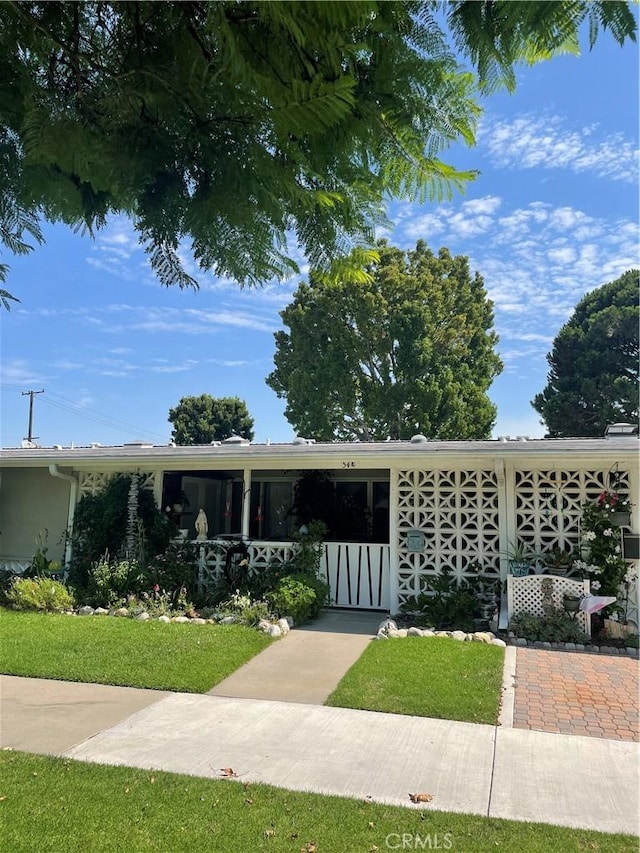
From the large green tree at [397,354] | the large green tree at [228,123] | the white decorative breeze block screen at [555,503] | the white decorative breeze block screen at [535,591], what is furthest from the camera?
the large green tree at [397,354]

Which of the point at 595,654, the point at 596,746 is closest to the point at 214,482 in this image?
the point at 595,654

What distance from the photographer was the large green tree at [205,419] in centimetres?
4044

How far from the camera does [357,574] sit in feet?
33.1

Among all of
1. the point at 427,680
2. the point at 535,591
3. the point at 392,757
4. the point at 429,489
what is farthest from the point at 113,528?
the point at 392,757

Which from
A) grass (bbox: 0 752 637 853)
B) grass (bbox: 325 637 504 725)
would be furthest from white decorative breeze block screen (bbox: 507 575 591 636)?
grass (bbox: 0 752 637 853)

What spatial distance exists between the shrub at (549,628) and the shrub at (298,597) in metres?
2.86

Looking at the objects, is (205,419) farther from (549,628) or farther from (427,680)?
(427,680)

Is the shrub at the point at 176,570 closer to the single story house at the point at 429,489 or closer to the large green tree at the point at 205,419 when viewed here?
the single story house at the point at 429,489

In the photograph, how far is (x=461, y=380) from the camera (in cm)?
2405

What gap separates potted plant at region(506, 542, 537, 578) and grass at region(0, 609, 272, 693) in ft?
12.5

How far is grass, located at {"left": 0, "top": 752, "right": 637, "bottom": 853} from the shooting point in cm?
316

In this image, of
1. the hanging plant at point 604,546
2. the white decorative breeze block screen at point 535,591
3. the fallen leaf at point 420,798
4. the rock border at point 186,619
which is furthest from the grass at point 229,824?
the hanging plant at point 604,546

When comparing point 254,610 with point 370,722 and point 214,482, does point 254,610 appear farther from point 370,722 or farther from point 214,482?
point 214,482
